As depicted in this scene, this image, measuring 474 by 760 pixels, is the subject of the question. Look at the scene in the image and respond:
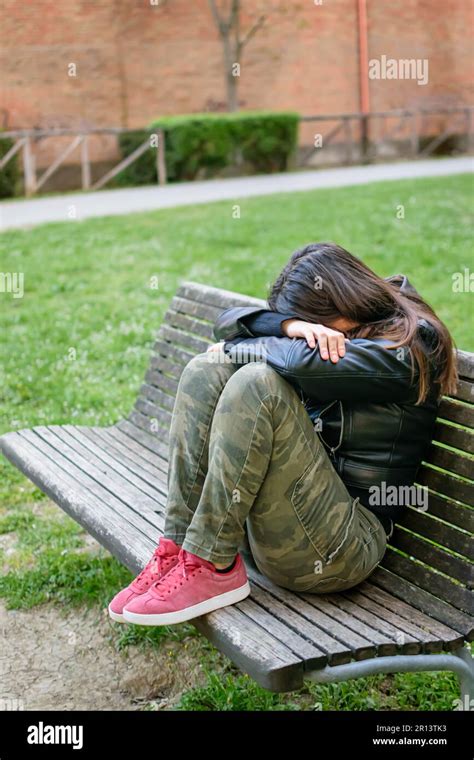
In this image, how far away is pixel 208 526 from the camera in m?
2.65

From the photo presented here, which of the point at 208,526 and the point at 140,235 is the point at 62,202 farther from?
the point at 208,526

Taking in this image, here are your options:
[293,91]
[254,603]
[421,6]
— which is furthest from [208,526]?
[421,6]

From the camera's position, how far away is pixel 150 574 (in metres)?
2.76

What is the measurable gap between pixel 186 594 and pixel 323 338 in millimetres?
766

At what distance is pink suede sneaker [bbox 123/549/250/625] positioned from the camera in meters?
2.62

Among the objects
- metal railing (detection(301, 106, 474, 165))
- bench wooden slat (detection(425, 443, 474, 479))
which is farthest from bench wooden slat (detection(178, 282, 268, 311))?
metal railing (detection(301, 106, 474, 165))

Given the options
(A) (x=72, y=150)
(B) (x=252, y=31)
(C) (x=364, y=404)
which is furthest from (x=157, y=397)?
(B) (x=252, y=31)

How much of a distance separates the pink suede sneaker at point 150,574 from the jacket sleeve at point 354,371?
588mm

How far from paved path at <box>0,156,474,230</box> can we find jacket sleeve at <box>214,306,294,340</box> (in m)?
9.26

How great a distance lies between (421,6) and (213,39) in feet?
21.3

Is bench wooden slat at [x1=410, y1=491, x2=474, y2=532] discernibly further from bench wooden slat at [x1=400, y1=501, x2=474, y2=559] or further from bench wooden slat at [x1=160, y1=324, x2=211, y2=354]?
bench wooden slat at [x1=160, y1=324, x2=211, y2=354]

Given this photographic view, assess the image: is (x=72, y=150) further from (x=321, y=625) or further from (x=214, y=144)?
(x=321, y=625)

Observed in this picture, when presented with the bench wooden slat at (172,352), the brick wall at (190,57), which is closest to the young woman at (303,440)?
the bench wooden slat at (172,352)

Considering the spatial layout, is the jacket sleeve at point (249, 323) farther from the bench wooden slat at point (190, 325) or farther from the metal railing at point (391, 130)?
the metal railing at point (391, 130)
